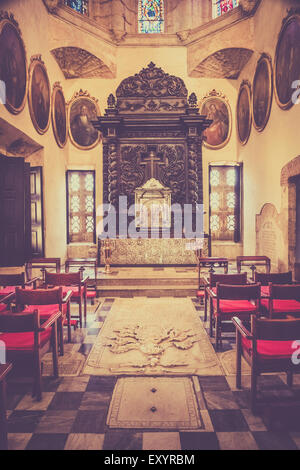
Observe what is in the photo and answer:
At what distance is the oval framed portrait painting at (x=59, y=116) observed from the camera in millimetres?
9453

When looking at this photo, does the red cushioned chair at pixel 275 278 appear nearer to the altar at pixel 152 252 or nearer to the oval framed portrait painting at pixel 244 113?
the altar at pixel 152 252

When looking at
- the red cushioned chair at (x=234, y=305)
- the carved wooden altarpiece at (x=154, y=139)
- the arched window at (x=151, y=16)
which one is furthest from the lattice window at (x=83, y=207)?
the red cushioned chair at (x=234, y=305)

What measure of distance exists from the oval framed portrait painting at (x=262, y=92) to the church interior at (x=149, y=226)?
0.07m

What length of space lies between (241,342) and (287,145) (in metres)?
5.41

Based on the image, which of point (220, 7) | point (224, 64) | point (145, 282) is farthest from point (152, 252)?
point (220, 7)

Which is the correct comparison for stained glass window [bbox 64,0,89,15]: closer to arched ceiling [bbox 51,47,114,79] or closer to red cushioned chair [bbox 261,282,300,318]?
arched ceiling [bbox 51,47,114,79]

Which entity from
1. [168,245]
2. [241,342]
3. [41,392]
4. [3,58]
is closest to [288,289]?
[241,342]

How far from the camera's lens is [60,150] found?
1015 centimetres

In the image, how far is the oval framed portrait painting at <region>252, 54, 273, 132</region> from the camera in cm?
797

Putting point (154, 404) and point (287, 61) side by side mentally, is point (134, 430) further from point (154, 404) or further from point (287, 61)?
point (287, 61)

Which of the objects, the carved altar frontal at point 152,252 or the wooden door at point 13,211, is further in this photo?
the carved altar frontal at point 152,252

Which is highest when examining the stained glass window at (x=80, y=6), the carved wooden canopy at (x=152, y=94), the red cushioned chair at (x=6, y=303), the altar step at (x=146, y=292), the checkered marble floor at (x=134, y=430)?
the stained glass window at (x=80, y=6)

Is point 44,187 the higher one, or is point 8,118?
point 8,118

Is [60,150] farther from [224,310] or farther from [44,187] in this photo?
[224,310]
